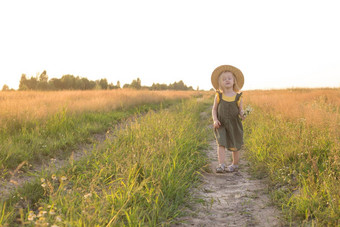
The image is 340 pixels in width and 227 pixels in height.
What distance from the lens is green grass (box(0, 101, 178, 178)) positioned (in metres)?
4.81

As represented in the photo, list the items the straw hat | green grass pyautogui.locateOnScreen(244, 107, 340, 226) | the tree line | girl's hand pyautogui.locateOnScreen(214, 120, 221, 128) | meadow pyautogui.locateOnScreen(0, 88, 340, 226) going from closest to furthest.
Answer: meadow pyautogui.locateOnScreen(0, 88, 340, 226) < green grass pyautogui.locateOnScreen(244, 107, 340, 226) < girl's hand pyautogui.locateOnScreen(214, 120, 221, 128) < the straw hat < the tree line

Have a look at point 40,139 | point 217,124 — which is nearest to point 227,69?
point 217,124

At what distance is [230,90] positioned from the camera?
193 inches

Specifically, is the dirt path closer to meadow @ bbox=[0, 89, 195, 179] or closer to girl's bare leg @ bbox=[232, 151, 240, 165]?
girl's bare leg @ bbox=[232, 151, 240, 165]

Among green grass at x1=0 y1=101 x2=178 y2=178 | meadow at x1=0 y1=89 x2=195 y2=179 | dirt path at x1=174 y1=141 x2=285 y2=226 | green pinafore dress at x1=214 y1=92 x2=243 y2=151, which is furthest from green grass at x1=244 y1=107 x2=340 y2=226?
green grass at x1=0 y1=101 x2=178 y2=178

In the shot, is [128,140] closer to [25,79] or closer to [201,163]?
[201,163]

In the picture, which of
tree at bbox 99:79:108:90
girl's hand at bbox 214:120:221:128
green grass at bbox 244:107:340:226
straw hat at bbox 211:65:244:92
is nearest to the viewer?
green grass at bbox 244:107:340:226

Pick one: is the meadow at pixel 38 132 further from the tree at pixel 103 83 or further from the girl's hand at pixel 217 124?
the tree at pixel 103 83

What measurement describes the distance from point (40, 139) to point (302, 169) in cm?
505

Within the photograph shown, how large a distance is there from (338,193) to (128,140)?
141 inches

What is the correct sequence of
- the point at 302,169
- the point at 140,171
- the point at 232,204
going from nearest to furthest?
the point at 232,204 → the point at 140,171 → the point at 302,169

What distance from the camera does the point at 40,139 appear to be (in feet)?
19.2

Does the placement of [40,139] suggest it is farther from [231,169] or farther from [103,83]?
[103,83]

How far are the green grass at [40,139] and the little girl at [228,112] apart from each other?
10.2 feet
